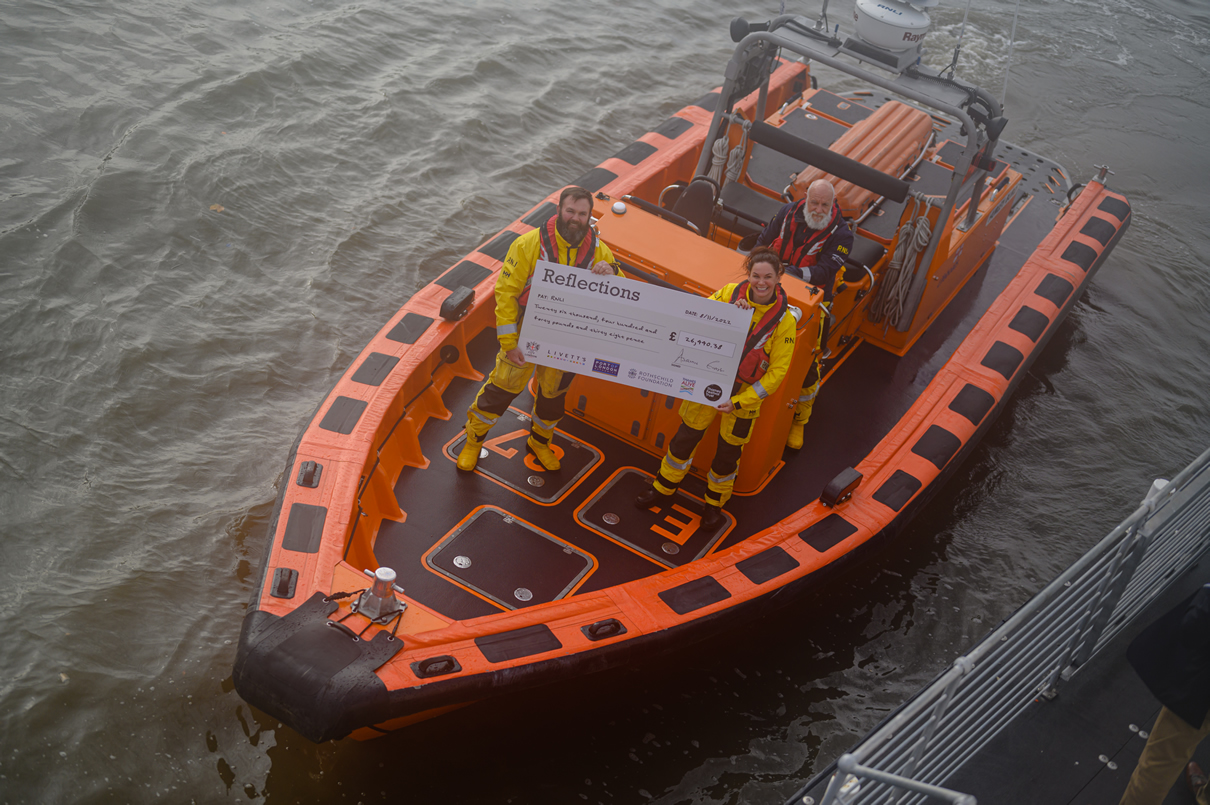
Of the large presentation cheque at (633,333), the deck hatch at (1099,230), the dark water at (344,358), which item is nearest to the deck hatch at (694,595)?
the dark water at (344,358)

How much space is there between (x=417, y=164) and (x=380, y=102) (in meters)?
0.89

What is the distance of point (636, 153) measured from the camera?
6203mm

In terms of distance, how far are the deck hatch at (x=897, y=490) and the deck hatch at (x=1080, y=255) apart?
7.71 feet

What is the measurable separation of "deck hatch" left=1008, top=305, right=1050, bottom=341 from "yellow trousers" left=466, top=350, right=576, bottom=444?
8.68 feet

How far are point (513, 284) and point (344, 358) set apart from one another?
2.38 m

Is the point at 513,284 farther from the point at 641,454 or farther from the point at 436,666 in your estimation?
the point at 436,666

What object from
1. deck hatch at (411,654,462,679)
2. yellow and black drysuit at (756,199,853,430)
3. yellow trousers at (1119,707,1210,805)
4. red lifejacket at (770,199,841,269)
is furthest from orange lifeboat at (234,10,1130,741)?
yellow trousers at (1119,707,1210,805)

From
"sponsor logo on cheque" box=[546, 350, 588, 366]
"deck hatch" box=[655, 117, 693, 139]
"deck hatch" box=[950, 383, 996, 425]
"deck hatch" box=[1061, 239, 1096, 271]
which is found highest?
"deck hatch" box=[655, 117, 693, 139]

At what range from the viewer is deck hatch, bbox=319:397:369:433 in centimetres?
404

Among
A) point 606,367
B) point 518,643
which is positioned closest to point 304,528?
point 518,643

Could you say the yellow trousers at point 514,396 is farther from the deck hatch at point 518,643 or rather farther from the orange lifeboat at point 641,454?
the deck hatch at point 518,643

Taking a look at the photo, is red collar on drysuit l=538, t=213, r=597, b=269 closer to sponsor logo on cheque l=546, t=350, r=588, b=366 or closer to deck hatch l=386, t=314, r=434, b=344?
sponsor logo on cheque l=546, t=350, r=588, b=366

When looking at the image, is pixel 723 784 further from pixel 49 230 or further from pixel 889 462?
pixel 49 230

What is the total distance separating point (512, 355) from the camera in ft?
13.0
